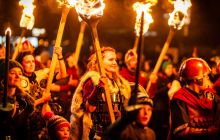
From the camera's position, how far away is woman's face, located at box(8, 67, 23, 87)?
638 cm

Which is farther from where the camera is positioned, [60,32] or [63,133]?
[60,32]

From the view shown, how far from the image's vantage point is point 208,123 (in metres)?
6.75

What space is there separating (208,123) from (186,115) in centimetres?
30

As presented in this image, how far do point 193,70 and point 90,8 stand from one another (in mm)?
1610

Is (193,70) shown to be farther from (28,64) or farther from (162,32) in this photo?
(162,32)

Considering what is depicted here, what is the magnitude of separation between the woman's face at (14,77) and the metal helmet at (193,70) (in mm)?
2223

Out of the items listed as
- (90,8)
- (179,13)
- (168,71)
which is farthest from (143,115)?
(168,71)

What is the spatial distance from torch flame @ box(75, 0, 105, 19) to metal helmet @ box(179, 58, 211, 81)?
1371 mm

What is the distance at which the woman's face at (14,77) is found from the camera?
20.9 ft

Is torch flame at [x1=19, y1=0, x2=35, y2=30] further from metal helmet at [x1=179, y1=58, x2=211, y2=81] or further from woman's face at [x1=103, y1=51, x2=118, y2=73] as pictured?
metal helmet at [x1=179, y1=58, x2=211, y2=81]

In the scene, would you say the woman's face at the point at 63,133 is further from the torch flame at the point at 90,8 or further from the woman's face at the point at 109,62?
the torch flame at the point at 90,8

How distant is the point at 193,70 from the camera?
7031 millimetres

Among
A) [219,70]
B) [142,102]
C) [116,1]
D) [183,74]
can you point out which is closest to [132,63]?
[219,70]

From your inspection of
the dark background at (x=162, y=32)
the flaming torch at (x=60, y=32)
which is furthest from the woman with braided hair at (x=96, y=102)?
the dark background at (x=162, y=32)
